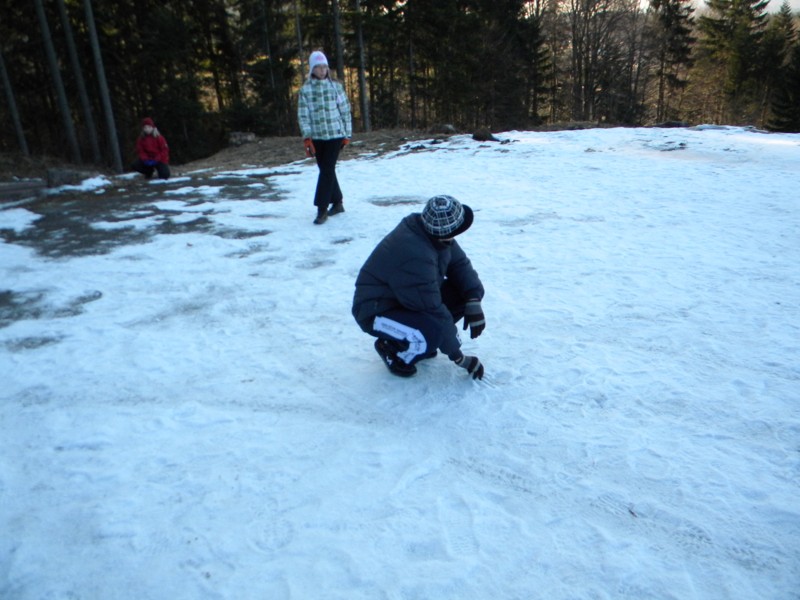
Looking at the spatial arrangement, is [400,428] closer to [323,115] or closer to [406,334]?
[406,334]

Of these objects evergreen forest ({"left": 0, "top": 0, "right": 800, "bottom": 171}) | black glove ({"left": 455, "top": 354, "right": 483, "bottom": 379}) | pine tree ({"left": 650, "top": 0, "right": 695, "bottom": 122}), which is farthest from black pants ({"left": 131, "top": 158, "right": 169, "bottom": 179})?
pine tree ({"left": 650, "top": 0, "right": 695, "bottom": 122})

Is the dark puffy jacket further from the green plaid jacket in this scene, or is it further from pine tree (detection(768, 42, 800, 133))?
pine tree (detection(768, 42, 800, 133))

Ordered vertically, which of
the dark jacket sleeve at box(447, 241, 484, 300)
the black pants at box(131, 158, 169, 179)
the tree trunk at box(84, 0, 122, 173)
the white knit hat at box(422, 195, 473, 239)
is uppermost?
the tree trunk at box(84, 0, 122, 173)

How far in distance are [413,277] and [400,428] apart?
832 millimetres

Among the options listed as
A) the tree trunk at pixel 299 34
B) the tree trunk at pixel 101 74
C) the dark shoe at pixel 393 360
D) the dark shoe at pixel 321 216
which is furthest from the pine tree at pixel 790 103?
the dark shoe at pixel 393 360

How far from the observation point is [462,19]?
24.8 metres

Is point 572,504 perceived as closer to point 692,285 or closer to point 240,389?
point 240,389

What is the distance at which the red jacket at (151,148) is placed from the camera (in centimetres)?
1070

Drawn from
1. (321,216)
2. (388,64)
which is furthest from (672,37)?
(321,216)

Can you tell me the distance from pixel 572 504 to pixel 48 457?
8.29 feet

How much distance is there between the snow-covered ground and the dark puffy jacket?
465mm

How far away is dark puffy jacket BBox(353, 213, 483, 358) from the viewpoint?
298cm

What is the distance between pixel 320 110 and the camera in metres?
6.57

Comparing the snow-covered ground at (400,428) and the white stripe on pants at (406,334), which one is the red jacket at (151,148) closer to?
the snow-covered ground at (400,428)
